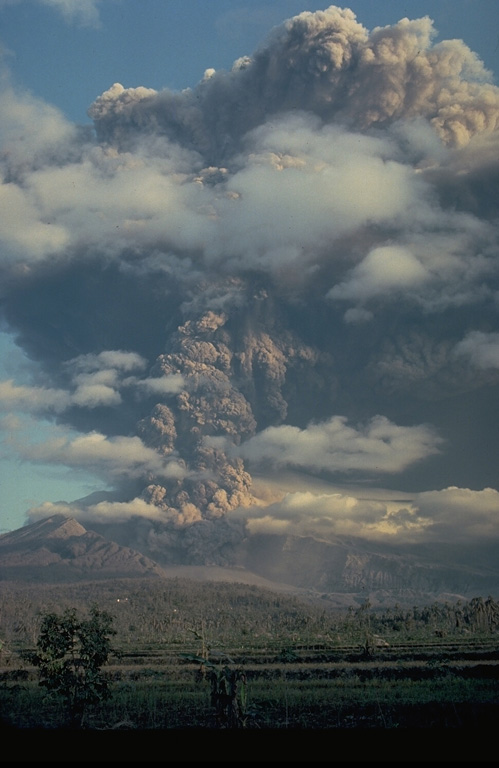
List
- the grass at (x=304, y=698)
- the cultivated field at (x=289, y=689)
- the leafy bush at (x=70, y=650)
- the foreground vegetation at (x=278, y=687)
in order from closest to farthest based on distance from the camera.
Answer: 1. the cultivated field at (x=289, y=689)
2. the foreground vegetation at (x=278, y=687)
3. the grass at (x=304, y=698)
4. the leafy bush at (x=70, y=650)

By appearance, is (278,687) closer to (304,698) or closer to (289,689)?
(289,689)

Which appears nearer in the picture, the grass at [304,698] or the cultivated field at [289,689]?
the cultivated field at [289,689]

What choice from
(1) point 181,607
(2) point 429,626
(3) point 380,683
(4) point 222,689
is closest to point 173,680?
(3) point 380,683

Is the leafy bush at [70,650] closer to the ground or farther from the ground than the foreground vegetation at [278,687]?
farther from the ground

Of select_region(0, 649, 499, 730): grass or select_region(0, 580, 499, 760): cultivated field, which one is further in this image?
select_region(0, 649, 499, 730): grass

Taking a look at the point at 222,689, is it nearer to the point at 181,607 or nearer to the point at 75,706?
the point at 75,706

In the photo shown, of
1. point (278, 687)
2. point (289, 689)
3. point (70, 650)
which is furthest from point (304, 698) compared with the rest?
point (70, 650)

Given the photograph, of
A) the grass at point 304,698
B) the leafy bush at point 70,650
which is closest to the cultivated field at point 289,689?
the grass at point 304,698

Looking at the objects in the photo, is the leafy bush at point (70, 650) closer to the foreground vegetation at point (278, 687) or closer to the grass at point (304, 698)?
the foreground vegetation at point (278, 687)

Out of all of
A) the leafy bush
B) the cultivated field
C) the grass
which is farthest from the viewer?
the leafy bush

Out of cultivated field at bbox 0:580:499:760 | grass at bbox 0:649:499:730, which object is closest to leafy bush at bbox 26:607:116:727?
grass at bbox 0:649:499:730

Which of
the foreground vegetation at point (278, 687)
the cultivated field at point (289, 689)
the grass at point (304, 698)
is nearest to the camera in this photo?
the cultivated field at point (289, 689)

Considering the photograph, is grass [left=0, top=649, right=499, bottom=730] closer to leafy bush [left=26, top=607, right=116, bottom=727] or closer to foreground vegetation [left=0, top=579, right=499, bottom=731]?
foreground vegetation [left=0, top=579, right=499, bottom=731]

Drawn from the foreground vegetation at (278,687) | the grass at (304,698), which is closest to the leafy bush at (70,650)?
the foreground vegetation at (278,687)
